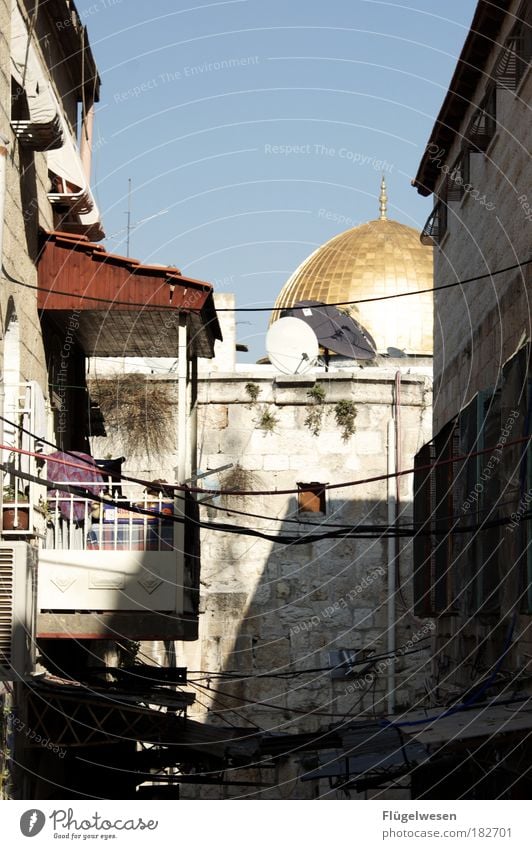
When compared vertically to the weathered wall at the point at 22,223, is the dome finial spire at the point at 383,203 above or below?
above

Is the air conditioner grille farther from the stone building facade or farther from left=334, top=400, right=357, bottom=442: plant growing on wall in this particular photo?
left=334, top=400, right=357, bottom=442: plant growing on wall

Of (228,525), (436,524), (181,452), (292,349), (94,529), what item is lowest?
(436,524)

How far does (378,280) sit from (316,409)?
1882 cm

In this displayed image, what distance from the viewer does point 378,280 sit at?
45.1 metres

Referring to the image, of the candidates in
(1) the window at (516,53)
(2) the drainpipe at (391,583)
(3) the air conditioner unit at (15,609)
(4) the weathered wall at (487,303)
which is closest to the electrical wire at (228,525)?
(3) the air conditioner unit at (15,609)

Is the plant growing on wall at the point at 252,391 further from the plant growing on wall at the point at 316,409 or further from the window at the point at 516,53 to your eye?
the window at the point at 516,53

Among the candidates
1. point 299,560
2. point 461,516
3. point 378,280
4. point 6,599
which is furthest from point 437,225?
point 378,280

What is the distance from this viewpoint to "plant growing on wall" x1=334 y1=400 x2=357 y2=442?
26812 mm

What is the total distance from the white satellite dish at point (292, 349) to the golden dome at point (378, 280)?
13.1m

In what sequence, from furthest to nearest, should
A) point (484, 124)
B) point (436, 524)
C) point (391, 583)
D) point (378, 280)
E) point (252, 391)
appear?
point (378, 280) < point (252, 391) < point (391, 583) < point (436, 524) < point (484, 124)

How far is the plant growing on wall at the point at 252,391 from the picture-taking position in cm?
2688

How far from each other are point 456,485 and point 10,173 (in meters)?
6.87

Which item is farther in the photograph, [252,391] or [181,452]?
[252,391]

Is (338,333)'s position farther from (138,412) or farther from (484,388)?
(484,388)
